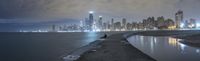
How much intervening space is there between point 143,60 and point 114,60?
2.54 metres

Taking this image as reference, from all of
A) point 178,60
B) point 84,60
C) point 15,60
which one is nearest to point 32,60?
point 15,60

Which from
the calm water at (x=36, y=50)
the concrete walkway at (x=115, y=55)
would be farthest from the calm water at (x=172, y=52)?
the calm water at (x=36, y=50)

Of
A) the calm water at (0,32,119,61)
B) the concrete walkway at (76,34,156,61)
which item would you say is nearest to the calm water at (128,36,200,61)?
the concrete walkway at (76,34,156,61)

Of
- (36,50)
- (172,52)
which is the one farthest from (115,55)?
(36,50)

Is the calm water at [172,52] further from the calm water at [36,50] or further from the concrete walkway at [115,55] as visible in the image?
the calm water at [36,50]

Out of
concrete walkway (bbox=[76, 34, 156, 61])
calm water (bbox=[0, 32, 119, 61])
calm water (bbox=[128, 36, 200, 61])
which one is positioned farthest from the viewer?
calm water (bbox=[0, 32, 119, 61])

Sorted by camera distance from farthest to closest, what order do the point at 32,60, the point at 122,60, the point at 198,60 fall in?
the point at 32,60, the point at 198,60, the point at 122,60

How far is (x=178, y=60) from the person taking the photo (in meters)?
26.7

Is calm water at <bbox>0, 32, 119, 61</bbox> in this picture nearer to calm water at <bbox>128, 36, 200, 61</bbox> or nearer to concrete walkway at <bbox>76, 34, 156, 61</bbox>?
concrete walkway at <bbox>76, 34, 156, 61</bbox>

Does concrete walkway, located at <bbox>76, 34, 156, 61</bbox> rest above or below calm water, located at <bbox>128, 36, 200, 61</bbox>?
above

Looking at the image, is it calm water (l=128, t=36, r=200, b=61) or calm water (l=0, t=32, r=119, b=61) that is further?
calm water (l=0, t=32, r=119, b=61)

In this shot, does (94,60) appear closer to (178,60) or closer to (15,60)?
(178,60)

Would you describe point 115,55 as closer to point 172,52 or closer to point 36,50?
point 172,52

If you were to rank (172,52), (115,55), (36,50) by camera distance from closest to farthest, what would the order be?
(115,55) → (172,52) → (36,50)
